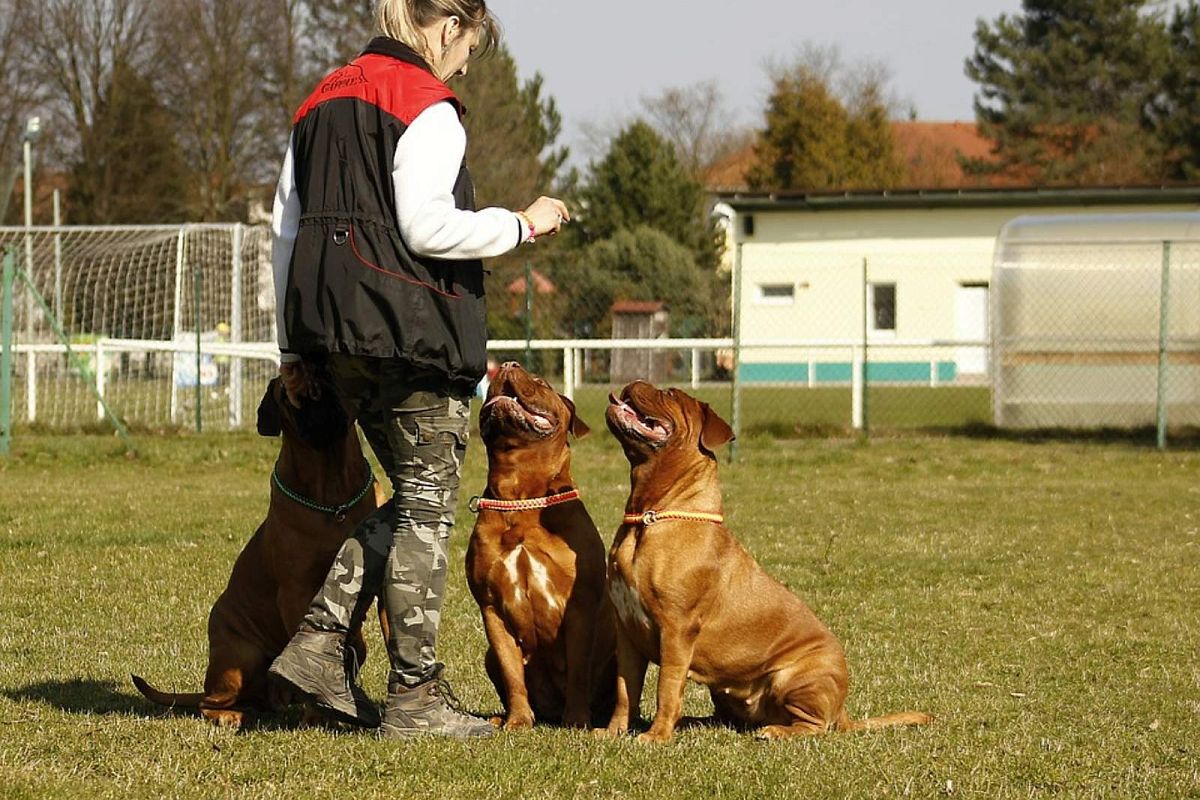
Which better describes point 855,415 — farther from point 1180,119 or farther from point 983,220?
point 1180,119

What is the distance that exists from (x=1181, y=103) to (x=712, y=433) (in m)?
47.9

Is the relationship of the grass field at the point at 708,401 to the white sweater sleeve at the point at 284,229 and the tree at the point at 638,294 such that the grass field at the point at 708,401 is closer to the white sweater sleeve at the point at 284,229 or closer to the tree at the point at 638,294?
the tree at the point at 638,294

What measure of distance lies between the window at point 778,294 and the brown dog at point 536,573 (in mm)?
23771

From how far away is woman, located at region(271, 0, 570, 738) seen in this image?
3959 millimetres

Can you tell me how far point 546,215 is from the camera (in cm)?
434

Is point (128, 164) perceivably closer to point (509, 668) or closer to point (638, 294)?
point (638, 294)

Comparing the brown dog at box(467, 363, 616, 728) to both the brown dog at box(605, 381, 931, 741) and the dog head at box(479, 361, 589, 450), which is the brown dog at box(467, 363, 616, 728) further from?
the brown dog at box(605, 381, 931, 741)

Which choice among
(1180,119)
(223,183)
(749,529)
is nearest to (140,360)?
(749,529)

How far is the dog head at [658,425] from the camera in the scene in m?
4.71

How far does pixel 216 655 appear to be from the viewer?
4.69 metres

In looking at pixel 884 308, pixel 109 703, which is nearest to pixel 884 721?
pixel 109 703

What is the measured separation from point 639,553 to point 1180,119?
4685cm

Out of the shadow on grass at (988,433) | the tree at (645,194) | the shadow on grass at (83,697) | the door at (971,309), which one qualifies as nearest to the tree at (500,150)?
the tree at (645,194)

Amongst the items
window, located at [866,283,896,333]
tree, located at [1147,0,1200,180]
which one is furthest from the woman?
tree, located at [1147,0,1200,180]
